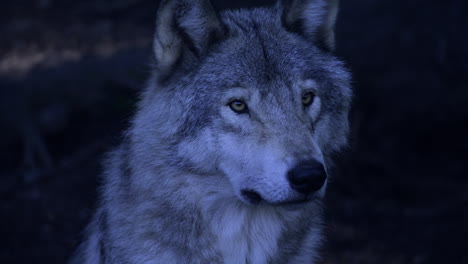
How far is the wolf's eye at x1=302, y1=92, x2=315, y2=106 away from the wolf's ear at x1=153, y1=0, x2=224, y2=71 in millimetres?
683

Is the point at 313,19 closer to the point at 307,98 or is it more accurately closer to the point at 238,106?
the point at 307,98

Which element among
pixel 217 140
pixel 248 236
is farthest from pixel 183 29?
pixel 248 236

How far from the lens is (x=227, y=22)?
11.7 feet

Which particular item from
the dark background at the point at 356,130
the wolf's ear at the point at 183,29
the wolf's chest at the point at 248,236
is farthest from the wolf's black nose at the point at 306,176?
the dark background at the point at 356,130

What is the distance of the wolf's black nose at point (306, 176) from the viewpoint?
286cm

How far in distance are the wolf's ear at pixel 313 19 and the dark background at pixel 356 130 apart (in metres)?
2.41

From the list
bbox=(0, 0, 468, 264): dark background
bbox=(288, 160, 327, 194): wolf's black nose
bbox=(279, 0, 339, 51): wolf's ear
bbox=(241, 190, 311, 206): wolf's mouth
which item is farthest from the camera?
bbox=(0, 0, 468, 264): dark background

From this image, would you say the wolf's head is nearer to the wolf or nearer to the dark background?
the wolf

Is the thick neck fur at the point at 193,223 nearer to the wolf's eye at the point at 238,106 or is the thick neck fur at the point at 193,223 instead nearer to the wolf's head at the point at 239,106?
the wolf's head at the point at 239,106

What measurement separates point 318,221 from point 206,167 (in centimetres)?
107

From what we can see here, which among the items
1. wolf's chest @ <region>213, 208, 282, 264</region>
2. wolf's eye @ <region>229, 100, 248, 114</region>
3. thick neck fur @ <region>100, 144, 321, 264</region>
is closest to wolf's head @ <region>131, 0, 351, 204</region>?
wolf's eye @ <region>229, 100, 248, 114</region>

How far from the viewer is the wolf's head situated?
119 inches

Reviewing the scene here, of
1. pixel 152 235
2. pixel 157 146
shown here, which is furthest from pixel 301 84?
pixel 152 235

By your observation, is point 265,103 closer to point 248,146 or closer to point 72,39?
point 248,146
